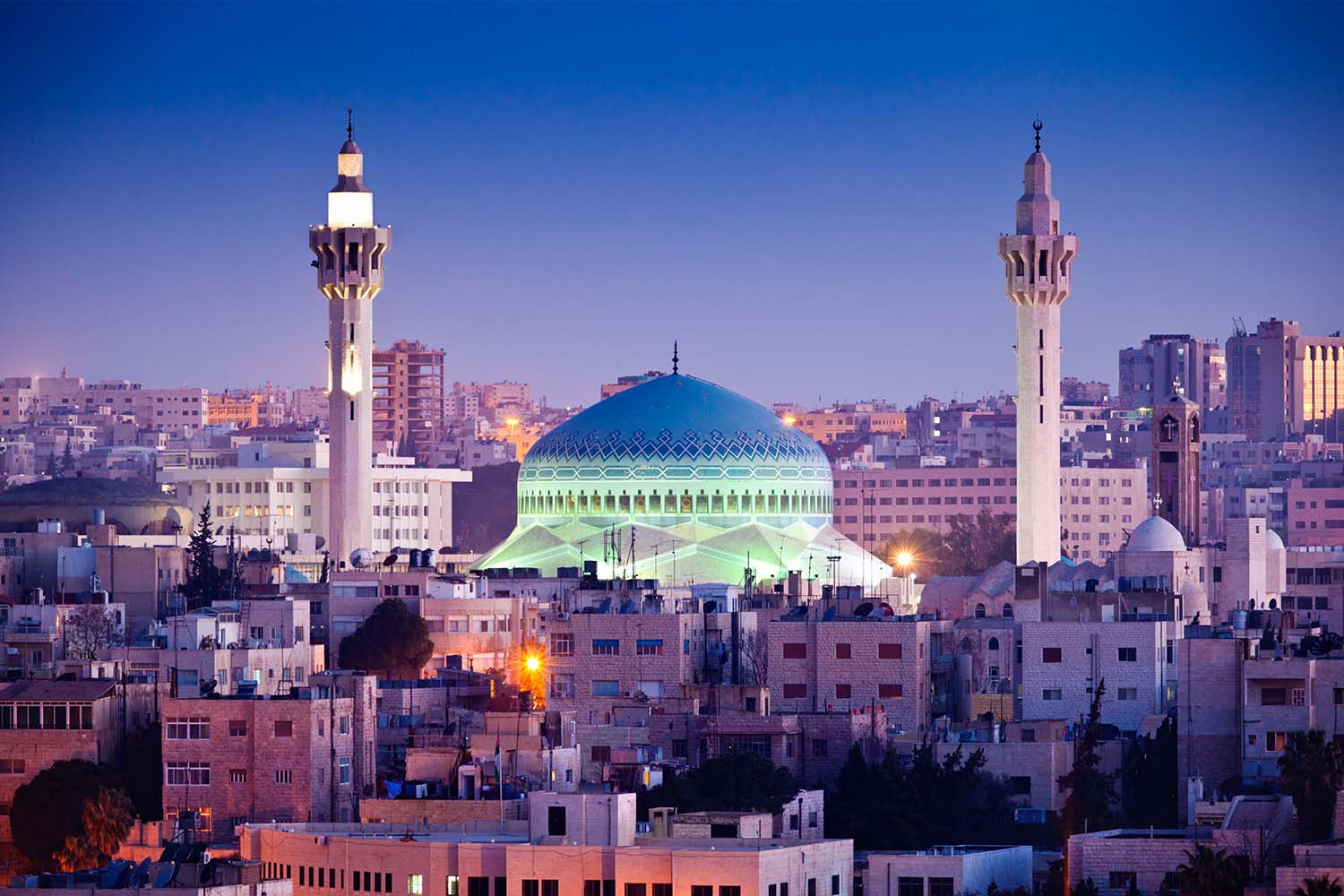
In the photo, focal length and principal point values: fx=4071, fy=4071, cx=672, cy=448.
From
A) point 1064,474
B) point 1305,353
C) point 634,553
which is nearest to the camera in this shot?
point 634,553

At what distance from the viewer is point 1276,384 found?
133 meters

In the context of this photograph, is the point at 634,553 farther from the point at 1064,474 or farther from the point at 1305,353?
the point at 1305,353

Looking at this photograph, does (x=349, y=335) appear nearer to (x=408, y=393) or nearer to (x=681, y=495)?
(x=681, y=495)

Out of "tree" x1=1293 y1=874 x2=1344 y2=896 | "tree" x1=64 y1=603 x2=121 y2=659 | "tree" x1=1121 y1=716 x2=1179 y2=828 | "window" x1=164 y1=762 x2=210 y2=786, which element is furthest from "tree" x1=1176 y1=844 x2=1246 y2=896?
"tree" x1=64 y1=603 x2=121 y2=659

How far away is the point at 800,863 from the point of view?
121 ft

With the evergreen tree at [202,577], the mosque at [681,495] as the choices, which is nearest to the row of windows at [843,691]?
the mosque at [681,495]

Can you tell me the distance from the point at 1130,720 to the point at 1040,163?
66.1 ft

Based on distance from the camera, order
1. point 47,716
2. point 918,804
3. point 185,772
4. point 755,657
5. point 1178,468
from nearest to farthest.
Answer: point 918,804
point 185,772
point 47,716
point 755,657
point 1178,468

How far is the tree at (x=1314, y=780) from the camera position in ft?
126

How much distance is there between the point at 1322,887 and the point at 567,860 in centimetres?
691

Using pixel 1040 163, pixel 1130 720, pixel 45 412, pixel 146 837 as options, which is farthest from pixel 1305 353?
pixel 146 837

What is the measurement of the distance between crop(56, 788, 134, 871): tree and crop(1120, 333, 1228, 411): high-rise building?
91.3 metres

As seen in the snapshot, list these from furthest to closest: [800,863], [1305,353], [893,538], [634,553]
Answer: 1. [1305,353]
2. [893,538]
3. [634,553]
4. [800,863]

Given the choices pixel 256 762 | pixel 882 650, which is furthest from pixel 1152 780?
pixel 256 762
